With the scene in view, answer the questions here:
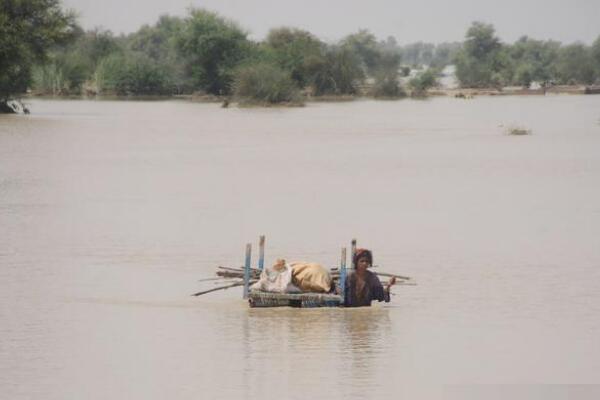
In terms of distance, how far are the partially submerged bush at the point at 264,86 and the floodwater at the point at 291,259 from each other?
23.4 meters

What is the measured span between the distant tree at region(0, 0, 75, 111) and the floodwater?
11.4 m

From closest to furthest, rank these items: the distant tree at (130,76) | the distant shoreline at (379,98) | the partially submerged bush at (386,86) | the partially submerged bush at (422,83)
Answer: the distant shoreline at (379,98), the distant tree at (130,76), the partially submerged bush at (386,86), the partially submerged bush at (422,83)

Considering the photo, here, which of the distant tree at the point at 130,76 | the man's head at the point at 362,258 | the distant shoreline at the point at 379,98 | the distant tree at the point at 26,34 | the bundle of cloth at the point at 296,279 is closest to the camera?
the man's head at the point at 362,258

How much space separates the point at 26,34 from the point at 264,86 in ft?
48.1

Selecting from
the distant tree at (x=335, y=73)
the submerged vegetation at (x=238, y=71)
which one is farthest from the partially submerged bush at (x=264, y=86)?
the distant tree at (x=335, y=73)

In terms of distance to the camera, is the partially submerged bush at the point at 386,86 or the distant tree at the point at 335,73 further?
the partially submerged bush at the point at 386,86

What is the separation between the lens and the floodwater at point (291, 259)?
12.0m

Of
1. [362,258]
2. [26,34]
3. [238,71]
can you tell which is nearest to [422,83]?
[238,71]

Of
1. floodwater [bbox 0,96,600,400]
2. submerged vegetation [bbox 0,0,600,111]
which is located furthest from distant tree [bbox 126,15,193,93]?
floodwater [bbox 0,96,600,400]

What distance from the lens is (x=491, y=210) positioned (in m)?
24.6

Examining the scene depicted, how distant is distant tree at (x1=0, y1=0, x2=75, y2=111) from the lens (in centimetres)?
5194

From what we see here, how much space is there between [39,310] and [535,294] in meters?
5.14

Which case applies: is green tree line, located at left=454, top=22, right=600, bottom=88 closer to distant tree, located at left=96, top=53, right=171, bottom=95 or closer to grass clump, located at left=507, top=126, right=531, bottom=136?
distant tree, located at left=96, top=53, right=171, bottom=95

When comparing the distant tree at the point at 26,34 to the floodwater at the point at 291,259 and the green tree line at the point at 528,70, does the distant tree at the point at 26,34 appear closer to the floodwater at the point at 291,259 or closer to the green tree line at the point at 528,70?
the floodwater at the point at 291,259
